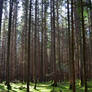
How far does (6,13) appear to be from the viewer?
30219 mm

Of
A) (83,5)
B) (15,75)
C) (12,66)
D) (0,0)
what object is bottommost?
(15,75)

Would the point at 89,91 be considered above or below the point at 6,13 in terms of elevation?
below

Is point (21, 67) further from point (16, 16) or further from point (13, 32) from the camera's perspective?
point (16, 16)

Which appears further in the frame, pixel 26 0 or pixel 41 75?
pixel 41 75

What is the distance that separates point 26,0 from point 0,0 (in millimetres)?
7896

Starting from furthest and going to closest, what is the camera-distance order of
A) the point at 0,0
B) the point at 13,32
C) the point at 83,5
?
the point at 13,32 < the point at 0,0 < the point at 83,5

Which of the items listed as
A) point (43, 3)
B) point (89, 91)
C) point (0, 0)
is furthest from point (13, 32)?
point (89, 91)

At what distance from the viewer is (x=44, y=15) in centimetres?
2925

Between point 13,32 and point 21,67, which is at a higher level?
point 13,32

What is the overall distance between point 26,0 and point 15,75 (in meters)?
15.8

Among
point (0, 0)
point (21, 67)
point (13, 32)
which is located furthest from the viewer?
point (21, 67)

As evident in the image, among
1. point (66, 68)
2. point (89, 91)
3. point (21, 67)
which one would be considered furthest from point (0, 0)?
point (21, 67)

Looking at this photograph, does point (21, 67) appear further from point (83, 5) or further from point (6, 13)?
point (83, 5)

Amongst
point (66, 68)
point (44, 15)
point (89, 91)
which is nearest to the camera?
point (89, 91)
